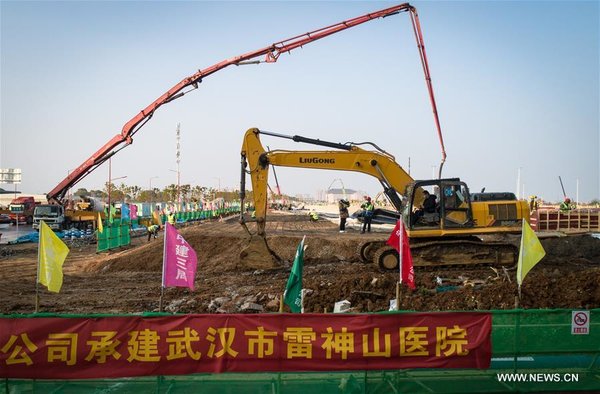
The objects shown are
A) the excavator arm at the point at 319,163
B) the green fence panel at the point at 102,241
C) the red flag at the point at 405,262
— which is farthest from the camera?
the green fence panel at the point at 102,241

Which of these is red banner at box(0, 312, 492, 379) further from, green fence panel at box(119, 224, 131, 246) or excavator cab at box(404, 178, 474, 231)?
green fence panel at box(119, 224, 131, 246)

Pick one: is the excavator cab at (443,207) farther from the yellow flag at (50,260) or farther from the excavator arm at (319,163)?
the yellow flag at (50,260)

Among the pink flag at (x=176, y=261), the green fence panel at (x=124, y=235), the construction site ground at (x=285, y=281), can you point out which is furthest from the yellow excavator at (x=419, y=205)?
the green fence panel at (x=124, y=235)

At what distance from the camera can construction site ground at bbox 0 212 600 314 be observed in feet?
41.7

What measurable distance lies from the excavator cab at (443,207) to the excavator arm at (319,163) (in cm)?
109

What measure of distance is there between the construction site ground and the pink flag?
2837 mm

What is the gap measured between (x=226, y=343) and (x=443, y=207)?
1136 centimetres

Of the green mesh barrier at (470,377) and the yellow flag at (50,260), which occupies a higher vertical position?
the yellow flag at (50,260)

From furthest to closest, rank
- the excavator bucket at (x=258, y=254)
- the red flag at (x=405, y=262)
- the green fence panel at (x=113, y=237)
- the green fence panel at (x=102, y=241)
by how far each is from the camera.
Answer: the green fence panel at (x=113, y=237)
the green fence panel at (x=102, y=241)
the excavator bucket at (x=258, y=254)
the red flag at (x=405, y=262)

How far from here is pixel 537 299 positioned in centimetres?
1245

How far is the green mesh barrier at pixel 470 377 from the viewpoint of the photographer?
7.16 meters

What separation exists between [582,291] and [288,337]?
895cm

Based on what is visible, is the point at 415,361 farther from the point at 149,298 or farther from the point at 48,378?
the point at 149,298

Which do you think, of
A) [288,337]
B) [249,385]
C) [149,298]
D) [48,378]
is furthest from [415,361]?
[149,298]
